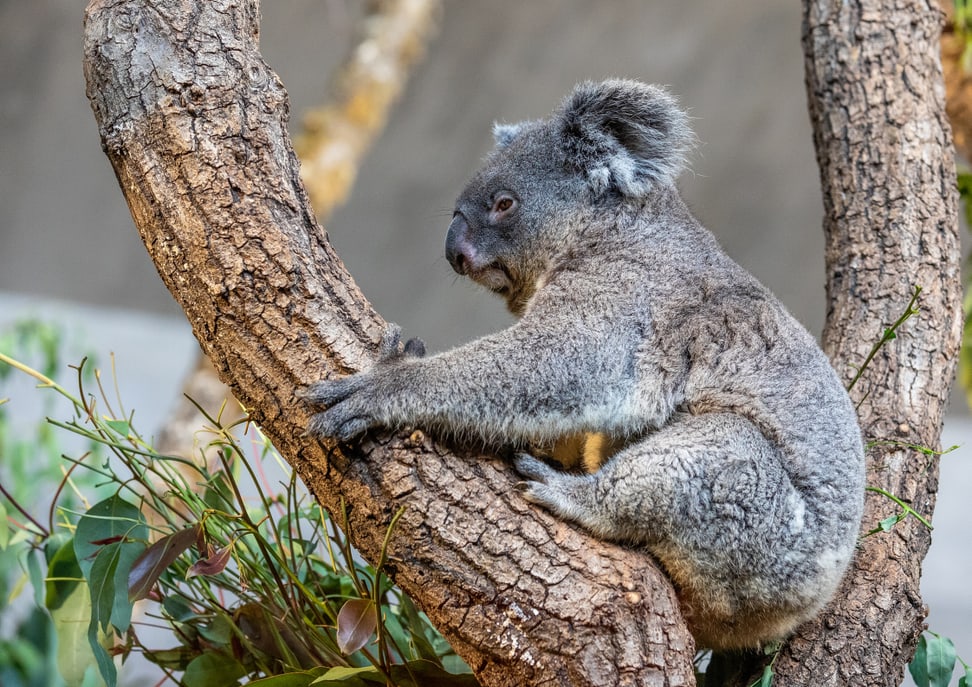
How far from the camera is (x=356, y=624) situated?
1.79 meters

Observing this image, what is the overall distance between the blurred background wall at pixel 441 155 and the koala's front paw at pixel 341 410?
5349 mm

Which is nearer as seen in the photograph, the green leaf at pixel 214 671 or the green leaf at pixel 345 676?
the green leaf at pixel 345 676

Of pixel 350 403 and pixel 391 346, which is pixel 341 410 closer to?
pixel 350 403

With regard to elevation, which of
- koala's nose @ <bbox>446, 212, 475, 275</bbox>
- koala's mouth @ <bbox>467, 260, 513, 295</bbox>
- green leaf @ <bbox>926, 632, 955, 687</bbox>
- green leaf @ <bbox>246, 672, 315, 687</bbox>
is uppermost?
koala's nose @ <bbox>446, 212, 475, 275</bbox>

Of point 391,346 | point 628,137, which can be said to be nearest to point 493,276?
point 628,137

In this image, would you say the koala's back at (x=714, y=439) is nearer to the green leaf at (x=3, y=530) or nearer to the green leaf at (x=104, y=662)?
the green leaf at (x=104, y=662)

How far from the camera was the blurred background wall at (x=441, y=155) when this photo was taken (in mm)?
7285

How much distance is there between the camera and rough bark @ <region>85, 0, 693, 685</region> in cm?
→ 175

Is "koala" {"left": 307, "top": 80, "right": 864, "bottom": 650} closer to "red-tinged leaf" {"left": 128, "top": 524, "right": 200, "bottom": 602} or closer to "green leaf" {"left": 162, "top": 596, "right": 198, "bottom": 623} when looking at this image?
"red-tinged leaf" {"left": 128, "top": 524, "right": 200, "bottom": 602}

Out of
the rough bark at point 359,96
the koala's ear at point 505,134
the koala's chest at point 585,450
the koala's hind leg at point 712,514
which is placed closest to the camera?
the koala's hind leg at point 712,514

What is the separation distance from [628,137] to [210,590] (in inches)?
63.8

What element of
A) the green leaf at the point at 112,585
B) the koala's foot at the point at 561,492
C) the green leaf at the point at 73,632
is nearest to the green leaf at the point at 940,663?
the koala's foot at the point at 561,492

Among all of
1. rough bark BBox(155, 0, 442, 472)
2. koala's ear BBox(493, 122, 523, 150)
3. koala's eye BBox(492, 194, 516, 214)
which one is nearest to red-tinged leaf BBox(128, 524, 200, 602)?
koala's eye BBox(492, 194, 516, 214)

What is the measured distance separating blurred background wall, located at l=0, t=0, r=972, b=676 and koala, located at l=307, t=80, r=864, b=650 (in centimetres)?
462
